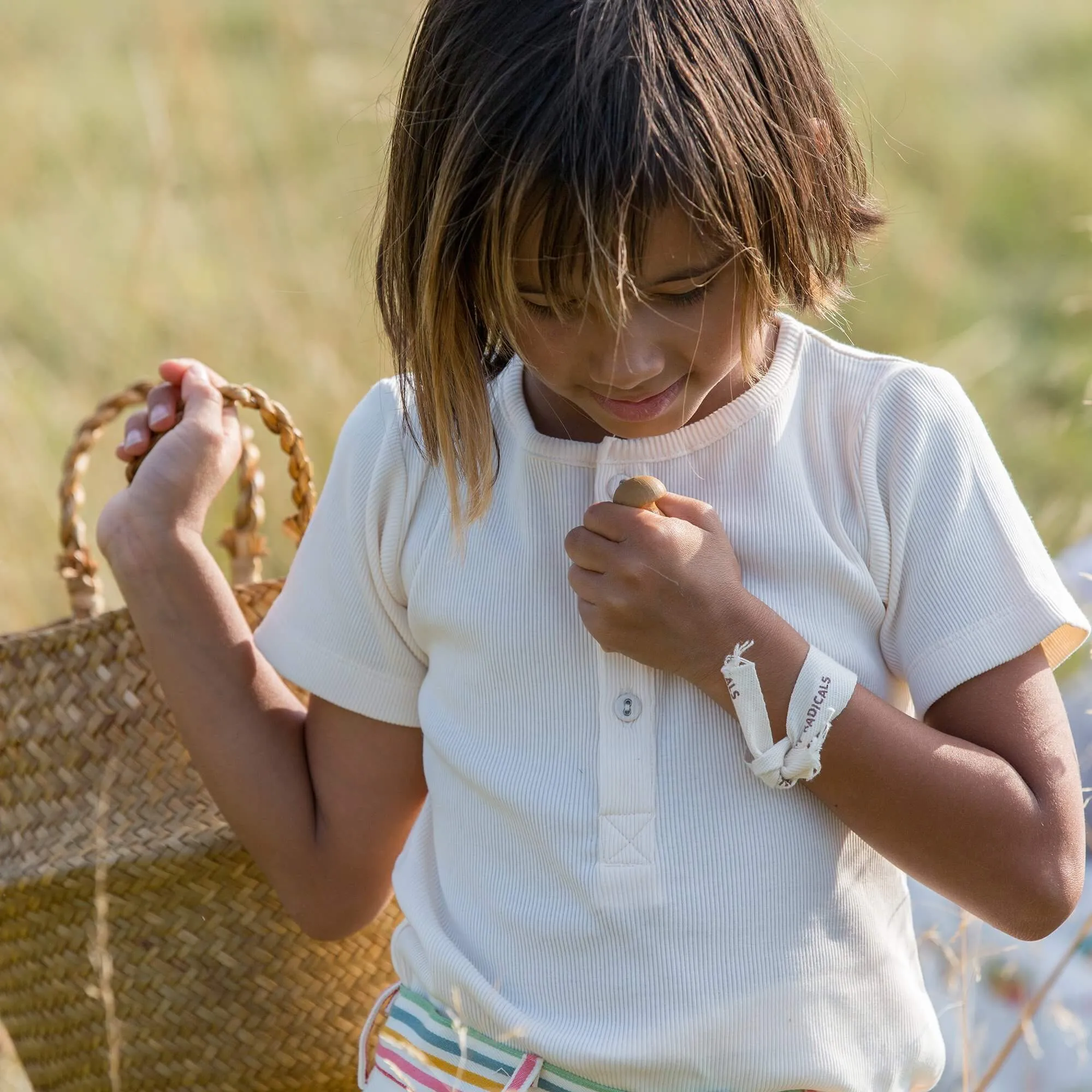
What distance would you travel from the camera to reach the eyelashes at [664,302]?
3.78 feet

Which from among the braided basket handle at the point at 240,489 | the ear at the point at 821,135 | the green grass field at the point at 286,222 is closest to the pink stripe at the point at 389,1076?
the braided basket handle at the point at 240,489

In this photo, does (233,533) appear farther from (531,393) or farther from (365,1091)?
(365,1091)

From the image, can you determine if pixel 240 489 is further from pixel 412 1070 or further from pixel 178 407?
pixel 412 1070

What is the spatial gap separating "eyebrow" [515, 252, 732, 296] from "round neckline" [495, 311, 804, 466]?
0.19m

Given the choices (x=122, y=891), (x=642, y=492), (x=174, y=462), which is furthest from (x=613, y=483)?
(x=122, y=891)

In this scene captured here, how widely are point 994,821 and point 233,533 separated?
963 millimetres

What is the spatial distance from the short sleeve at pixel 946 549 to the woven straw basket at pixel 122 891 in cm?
73

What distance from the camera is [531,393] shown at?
1.42m

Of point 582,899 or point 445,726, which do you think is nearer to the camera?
point 582,899

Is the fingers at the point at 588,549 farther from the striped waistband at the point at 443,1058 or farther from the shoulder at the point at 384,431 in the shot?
the striped waistband at the point at 443,1058

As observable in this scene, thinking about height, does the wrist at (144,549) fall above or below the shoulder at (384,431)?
below

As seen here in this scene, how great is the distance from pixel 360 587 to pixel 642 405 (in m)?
0.42

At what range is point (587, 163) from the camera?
3.52ft

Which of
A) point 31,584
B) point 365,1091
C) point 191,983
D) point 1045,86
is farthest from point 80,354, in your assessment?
point 1045,86
